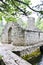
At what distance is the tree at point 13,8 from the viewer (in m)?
6.02

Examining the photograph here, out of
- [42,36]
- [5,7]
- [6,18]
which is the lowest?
[42,36]

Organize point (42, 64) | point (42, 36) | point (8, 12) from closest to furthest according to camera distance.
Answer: point (8, 12), point (42, 64), point (42, 36)

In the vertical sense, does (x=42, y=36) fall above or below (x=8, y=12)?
below

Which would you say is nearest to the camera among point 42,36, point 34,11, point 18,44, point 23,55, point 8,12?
point 34,11

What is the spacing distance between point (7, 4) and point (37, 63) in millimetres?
8445

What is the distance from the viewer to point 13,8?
6.42m

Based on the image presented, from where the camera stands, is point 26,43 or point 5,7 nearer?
point 5,7

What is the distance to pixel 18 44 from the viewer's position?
60.6 feet

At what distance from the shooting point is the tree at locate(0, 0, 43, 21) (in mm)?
6019

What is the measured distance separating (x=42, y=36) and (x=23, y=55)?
12.2m

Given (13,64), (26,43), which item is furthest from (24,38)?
(13,64)

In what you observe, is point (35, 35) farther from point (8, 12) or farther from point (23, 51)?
point (8, 12)

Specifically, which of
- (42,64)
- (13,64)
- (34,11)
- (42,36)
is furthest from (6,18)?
(42,36)

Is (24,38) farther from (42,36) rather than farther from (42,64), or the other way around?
(42,36)
